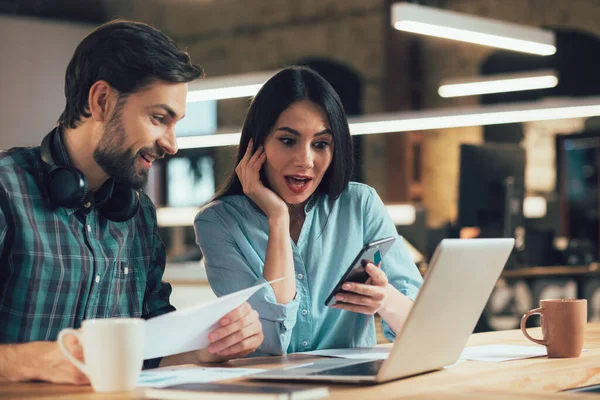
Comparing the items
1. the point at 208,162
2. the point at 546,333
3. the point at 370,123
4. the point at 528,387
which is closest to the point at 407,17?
the point at 370,123

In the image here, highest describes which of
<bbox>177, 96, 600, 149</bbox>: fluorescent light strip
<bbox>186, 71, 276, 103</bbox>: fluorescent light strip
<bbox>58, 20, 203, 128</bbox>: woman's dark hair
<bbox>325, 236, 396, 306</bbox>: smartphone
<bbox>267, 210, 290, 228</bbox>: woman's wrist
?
<bbox>186, 71, 276, 103</bbox>: fluorescent light strip

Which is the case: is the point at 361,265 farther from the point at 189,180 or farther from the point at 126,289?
the point at 189,180

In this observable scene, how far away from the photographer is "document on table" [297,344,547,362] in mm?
1769

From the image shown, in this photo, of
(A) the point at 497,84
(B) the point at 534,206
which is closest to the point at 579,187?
(B) the point at 534,206

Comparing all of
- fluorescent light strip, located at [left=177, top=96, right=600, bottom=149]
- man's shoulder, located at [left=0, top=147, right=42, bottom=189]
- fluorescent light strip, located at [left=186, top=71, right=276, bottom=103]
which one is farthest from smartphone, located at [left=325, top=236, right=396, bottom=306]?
fluorescent light strip, located at [left=177, top=96, right=600, bottom=149]

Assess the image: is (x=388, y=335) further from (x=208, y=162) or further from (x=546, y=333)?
(x=208, y=162)

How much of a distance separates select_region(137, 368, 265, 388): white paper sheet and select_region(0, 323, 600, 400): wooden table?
0.08 metres

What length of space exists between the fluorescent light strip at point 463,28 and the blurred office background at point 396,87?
0.75 ft

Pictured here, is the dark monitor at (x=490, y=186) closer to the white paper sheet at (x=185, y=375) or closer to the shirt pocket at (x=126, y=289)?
the shirt pocket at (x=126, y=289)

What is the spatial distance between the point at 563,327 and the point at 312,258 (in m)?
0.67

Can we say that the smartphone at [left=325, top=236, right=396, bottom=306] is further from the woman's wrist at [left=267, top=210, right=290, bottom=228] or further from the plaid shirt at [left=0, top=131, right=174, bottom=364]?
the plaid shirt at [left=0, top=131, right=174, bottom=364]

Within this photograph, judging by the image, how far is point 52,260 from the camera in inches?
72.2

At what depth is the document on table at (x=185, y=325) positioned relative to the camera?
141 centimetres

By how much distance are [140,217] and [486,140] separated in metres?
8.19
